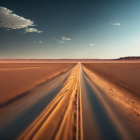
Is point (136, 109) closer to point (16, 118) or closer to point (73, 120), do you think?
point (73, 120)

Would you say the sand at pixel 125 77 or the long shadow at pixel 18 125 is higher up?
the long shadow at pixel 18 125

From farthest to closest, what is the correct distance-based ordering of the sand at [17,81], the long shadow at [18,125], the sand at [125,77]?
the sand at [125,77]
the sand at [17,81]
the long shadow at [18,125]

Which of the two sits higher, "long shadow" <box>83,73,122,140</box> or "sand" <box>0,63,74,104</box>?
"long shadow" <box>83,73,122,140</box>

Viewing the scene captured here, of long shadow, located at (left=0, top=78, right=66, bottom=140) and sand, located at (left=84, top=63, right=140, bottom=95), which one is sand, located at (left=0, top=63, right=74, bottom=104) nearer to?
long shadow, located at (left=0, top=78, right=66, bottom=140)

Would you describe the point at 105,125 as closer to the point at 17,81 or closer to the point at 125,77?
the point at 17,81

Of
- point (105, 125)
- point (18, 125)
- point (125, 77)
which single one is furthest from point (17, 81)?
point (125, 77)

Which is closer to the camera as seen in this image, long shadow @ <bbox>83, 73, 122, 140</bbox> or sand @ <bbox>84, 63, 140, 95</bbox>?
long shadow @ <bbox>83, 73, 122, 140</bbox>

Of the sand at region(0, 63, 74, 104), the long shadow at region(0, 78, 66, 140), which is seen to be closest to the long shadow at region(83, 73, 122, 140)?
the long shadow at region(0, 78, 66, 140)

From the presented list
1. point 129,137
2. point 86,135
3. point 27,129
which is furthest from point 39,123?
point 129,137

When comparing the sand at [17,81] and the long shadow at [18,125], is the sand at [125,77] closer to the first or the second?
the long shadow at [18,125]

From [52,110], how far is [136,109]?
12.2ft

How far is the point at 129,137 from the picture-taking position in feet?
10.9

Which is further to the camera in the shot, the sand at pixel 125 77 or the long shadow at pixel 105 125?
the sand at pixel 125 77

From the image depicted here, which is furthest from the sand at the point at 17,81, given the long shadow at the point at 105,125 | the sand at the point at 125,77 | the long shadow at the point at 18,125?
the sand at the point at 125,77
